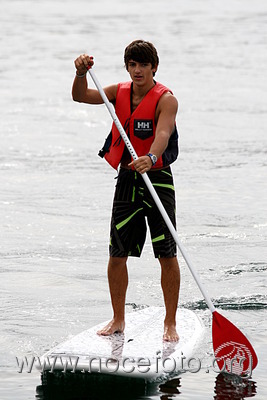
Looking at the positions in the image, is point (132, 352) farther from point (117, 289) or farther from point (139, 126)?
point (139, 126)

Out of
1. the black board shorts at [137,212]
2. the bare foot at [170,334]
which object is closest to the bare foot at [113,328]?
the bare foot at [170,334]

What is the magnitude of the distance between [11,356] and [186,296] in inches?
79.0

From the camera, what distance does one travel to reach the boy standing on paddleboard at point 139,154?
6.63 meters

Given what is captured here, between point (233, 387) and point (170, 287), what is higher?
point (170, 287)

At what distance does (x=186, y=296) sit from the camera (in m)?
8.48

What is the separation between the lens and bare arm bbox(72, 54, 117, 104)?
659 centimetres

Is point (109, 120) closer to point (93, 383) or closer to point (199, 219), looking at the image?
point (199, 219)

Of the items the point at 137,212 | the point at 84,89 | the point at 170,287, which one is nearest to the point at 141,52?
the point at 84,89

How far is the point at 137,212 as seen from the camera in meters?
6.86

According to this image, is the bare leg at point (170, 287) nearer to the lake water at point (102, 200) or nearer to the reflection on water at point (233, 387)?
the lake water at point (102, 200)

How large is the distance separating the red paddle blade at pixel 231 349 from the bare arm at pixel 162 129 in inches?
47.1

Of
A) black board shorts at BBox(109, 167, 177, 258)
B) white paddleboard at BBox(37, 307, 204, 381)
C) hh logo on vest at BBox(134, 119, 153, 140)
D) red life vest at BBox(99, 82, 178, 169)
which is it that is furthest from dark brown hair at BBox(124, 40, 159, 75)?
white paddleboard at BBox(37, 307, 204, 381)

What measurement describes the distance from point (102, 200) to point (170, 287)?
17.7ft

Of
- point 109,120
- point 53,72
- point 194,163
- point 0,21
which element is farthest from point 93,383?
point 0,21
